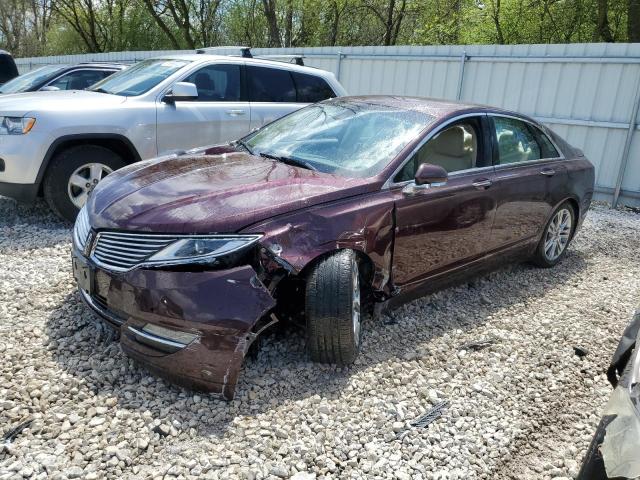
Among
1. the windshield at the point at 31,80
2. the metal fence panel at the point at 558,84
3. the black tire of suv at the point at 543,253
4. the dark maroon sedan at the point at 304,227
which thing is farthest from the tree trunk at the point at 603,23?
the windshield at the point at 31,80

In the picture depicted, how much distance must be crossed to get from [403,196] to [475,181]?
0.88 m

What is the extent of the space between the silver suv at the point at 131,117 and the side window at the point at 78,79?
10.5 ft

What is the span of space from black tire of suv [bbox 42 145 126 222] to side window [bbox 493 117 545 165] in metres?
3.85

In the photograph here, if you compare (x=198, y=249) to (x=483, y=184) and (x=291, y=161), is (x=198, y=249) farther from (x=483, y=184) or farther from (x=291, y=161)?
(x=483, y=184)

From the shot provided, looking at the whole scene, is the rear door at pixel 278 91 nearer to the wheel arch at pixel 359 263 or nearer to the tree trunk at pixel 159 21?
the wheel arch at pixel 359 263

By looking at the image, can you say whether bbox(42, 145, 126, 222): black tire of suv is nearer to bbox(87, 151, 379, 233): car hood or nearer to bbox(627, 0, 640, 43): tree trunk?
bbox(87, 151, 379, 233): car hood

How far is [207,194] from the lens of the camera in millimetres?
3029

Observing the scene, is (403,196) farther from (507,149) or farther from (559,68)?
(559,68)

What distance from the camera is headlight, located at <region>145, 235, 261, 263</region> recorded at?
2736 millimetres

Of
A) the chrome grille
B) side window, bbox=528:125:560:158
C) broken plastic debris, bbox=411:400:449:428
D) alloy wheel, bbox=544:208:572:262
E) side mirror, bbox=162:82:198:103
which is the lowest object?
broken plastic debris, bbox=411:400:449:428

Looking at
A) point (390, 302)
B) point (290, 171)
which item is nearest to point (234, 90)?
point (290, 171)

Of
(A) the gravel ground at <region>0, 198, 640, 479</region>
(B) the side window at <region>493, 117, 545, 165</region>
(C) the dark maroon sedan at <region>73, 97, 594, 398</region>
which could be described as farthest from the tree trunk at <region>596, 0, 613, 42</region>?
(A) the gravel ground at <region>0, 198, 640, 479</region>

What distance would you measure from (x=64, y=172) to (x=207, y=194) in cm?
289

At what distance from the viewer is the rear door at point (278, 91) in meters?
6.52
